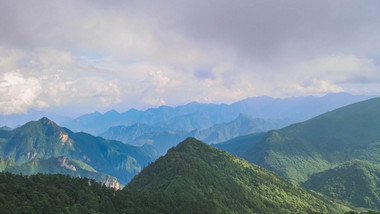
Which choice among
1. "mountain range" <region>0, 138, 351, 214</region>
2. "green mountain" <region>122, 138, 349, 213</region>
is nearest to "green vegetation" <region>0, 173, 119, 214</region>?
"mountain range" <region>0, 138, 351, 214</region>

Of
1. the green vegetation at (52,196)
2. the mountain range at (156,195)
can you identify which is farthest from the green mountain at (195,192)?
A: the green vegetation at (52,196)

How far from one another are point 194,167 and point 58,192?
103 meters

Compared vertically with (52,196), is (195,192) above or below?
below

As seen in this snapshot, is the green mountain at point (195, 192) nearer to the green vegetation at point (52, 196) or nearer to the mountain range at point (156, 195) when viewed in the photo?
the mountain range at point (156, 195)

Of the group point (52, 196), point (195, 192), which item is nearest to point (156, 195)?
point (195, 192)

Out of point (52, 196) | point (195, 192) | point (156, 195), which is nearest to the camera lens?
point (52, 196)

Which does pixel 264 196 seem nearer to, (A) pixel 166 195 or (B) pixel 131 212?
(A) pixel 166 195

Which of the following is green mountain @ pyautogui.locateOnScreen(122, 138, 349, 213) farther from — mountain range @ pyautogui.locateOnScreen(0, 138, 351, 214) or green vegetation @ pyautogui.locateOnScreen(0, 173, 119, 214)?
green vegetation @ pyautogui.locateOnScreen(0, 173, 119, 214)

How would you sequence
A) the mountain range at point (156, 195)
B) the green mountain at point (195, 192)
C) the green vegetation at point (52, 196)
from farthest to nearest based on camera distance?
the green mountain at point (195, 192)
the mountain range at point (156, 195)
the green vegetation at point (52, 196)

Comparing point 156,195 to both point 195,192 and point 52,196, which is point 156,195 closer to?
point 195,192

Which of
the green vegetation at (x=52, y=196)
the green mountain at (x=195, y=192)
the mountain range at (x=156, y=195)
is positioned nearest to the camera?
the green vegetation at (x=52, y=196)

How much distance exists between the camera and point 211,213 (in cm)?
13875

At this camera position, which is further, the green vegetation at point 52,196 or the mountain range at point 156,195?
the mountain range at point 156,195

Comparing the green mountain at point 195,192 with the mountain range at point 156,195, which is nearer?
the mountain range at point 156,195
